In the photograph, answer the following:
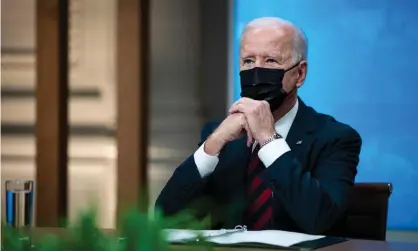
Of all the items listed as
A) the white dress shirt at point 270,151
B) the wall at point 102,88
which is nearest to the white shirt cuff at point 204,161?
the white dress shirt at point 270,151

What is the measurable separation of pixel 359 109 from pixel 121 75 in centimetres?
109

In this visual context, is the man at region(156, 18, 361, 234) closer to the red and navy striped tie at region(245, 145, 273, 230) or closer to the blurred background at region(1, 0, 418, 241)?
the red and navy striped tie at region(245, 145, 273, 230)

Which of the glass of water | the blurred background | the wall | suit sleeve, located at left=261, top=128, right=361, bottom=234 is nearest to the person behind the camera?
the glass of water

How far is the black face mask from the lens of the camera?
2000 millimetres

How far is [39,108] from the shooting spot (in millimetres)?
3461

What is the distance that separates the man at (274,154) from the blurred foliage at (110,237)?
137 cm

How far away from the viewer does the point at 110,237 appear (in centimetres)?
40

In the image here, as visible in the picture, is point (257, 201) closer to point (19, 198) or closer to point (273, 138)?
point (273, 138)

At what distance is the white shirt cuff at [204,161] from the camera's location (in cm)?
190

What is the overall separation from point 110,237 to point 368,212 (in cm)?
155

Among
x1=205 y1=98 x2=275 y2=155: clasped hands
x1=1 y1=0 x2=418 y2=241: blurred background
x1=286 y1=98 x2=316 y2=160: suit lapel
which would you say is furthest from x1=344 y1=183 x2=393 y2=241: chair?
x1=1 y1=0 x2=418 y2=241: blurred background

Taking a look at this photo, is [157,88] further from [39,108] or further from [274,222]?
[274,222]

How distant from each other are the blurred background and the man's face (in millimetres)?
924

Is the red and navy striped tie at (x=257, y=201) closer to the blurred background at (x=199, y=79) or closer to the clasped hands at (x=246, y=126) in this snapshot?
the clasped hands at (x=246, y=126)
